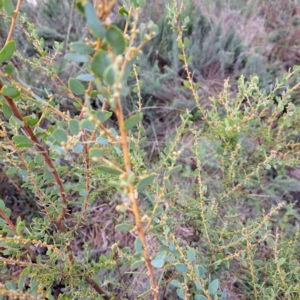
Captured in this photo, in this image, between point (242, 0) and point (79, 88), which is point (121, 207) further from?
point (242, 0)

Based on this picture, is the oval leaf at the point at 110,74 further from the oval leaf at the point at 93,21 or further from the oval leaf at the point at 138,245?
the oval leaf at the point at 138,245

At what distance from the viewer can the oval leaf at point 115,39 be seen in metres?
0.37

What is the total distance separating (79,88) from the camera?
1.65 feet

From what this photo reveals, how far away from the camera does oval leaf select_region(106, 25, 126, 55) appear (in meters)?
0.37

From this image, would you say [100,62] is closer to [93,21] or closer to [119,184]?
[93,21]

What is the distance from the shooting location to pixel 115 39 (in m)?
0.37

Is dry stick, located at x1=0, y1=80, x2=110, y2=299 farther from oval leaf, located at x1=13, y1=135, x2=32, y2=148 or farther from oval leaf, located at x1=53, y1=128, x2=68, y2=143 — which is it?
oval leaf, located at x1=53, y1=128, x2=68, y2=143

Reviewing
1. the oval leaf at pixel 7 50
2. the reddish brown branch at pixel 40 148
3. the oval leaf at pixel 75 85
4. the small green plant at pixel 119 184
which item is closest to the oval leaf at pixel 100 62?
the small green plant at pixel 119 184

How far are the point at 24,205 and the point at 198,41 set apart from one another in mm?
1987

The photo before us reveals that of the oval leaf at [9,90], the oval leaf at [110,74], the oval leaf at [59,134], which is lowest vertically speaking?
the oval leaf at [59,134]

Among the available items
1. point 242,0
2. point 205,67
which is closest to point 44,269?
point 205,67

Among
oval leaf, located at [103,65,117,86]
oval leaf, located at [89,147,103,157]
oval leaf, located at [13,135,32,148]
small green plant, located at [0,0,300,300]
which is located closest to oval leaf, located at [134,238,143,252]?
small green plant, located at [0,0,300,300]

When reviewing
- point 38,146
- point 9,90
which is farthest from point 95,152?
point 38,146

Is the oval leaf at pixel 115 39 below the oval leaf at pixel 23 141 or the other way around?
the other way around
